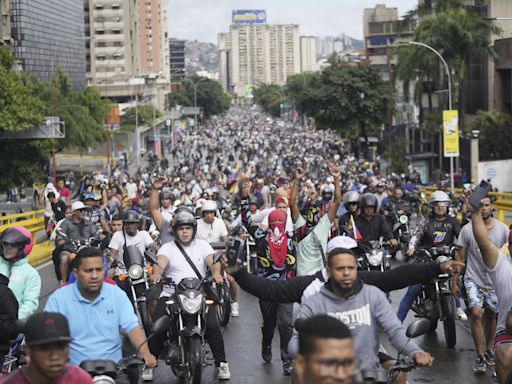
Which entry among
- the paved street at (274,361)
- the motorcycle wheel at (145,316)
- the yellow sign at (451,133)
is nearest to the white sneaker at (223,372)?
the paved street at (274,361)

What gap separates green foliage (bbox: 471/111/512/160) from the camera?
5225 centimetres

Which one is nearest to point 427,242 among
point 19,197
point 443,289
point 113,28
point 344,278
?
point 443,289

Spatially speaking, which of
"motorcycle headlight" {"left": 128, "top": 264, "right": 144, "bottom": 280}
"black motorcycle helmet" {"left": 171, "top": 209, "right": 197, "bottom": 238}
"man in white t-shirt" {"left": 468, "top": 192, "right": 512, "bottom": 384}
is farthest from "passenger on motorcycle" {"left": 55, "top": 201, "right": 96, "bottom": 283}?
"man in white t-shirt" {"left": 468, "top": 192, "right": 512, "bottom": 384}

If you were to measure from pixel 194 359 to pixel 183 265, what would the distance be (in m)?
1.05

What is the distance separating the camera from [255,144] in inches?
4355

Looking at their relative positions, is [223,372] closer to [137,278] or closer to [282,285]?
[137,278]

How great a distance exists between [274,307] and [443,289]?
2.01m

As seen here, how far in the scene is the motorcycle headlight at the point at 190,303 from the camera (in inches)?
380

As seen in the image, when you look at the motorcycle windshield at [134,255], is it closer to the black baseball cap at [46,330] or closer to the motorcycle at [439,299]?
the motorcycle at [439,299]

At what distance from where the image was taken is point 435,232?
12609 mm

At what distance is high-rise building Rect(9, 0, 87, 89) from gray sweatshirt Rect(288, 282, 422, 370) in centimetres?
6717

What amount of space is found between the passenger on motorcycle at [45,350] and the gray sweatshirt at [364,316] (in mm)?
1657

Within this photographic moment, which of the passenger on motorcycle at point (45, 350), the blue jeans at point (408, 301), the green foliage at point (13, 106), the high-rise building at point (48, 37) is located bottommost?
the blue jeans at point (408, 301)

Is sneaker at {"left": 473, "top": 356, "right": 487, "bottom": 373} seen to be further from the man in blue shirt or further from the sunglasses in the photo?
the sunglasses
